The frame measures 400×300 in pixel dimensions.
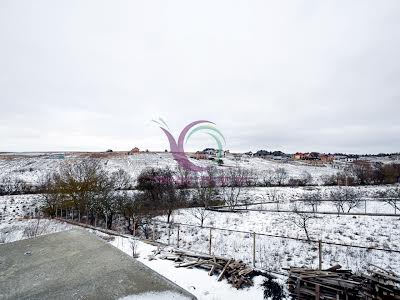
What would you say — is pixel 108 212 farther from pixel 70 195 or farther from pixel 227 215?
pixel 227 215

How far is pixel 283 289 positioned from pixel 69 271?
29.0 ft

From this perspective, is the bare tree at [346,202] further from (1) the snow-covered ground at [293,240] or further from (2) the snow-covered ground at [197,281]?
(2) the snow-covered ground at [197,281]

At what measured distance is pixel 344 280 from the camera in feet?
28.9

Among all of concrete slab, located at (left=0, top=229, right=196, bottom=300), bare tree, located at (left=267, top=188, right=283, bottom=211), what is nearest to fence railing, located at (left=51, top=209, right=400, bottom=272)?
concrete slab, located at (left=0, top=229, right=196, bottom=300)

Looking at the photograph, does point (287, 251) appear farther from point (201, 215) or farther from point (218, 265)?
point (201, 215)

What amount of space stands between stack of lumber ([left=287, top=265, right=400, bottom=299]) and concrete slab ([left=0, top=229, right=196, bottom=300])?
8.09 meters

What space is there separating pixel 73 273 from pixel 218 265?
30.0 ft

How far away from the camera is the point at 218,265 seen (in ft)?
37.4

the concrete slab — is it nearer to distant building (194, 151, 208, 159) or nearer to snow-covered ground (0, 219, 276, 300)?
snow-covered ground (0, 219, 276, 300)

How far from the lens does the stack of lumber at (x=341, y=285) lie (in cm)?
825

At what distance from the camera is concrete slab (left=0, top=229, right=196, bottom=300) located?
9.75 ft

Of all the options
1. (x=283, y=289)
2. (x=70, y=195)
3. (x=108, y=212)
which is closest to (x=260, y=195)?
(x=108, y=212)

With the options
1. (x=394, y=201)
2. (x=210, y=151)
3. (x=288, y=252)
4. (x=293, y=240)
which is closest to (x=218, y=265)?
(x=288, y=252)

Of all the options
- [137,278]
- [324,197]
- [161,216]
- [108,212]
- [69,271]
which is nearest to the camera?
[137,278]
